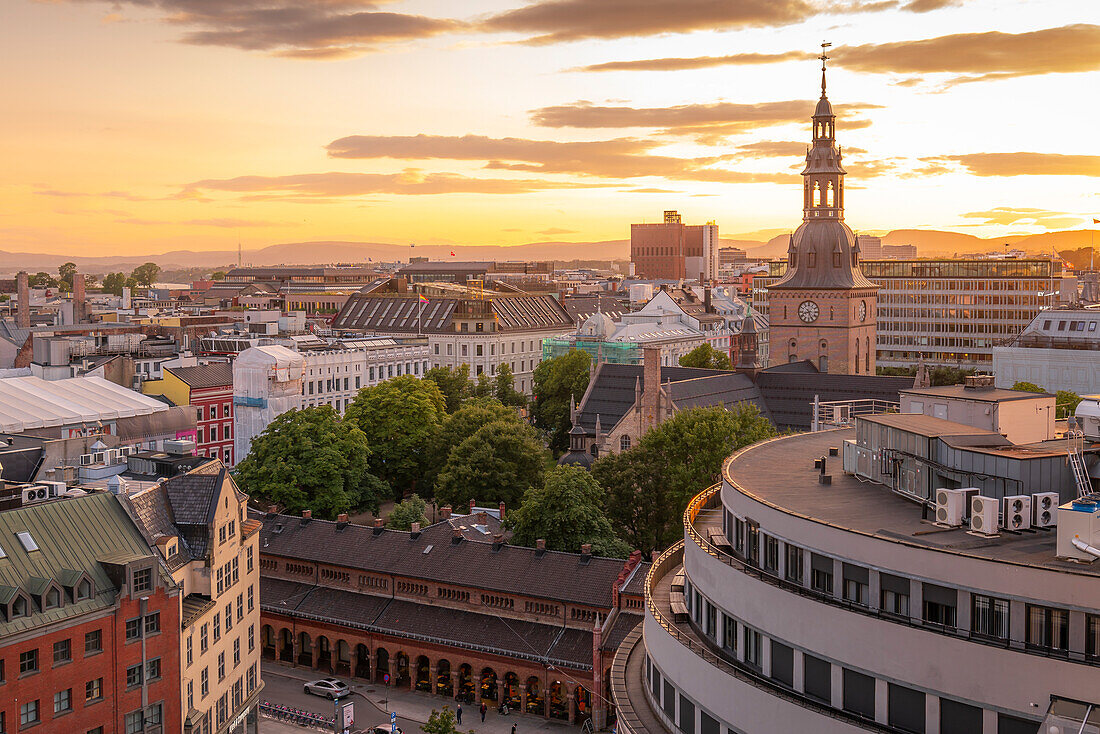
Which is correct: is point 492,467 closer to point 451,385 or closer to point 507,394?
point 451,385

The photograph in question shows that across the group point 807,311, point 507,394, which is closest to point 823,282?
point 807,311

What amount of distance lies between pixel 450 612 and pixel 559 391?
254 feet

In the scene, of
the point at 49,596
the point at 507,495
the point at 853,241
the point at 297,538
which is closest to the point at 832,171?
the point at 853,241

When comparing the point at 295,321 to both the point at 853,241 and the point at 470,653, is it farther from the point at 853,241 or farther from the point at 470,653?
the point at 470,653

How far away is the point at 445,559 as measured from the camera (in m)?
71.2

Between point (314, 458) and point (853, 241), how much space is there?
77.2 m

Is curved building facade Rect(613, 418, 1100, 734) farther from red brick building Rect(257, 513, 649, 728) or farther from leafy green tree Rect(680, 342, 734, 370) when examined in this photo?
leafy green tree Rect(680, 342, 734, 370)

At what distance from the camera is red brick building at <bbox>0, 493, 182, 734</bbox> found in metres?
46.3

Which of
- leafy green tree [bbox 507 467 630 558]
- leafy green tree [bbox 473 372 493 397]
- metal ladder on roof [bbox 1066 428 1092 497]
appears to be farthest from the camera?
leafy green tree [bbox 473 372 493 397]

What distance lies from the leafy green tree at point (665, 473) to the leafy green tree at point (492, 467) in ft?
28.7

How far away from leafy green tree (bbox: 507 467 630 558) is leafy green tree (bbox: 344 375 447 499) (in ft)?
99.9

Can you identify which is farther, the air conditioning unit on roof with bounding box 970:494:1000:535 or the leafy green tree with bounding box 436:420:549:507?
the leafy green tree with bounding box 436:420:549:507

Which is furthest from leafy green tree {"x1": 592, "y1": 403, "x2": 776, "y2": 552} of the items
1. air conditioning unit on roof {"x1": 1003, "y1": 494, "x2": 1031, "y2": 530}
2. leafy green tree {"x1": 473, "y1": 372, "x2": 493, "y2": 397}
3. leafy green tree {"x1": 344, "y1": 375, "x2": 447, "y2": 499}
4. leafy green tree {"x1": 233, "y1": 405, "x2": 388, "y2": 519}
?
leafy green tree {"x1": 473, "y1": 372, "x2": 493, "y2": 397}

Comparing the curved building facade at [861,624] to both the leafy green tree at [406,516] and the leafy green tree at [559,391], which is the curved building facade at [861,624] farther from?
the leafy green tree at [559,391]
